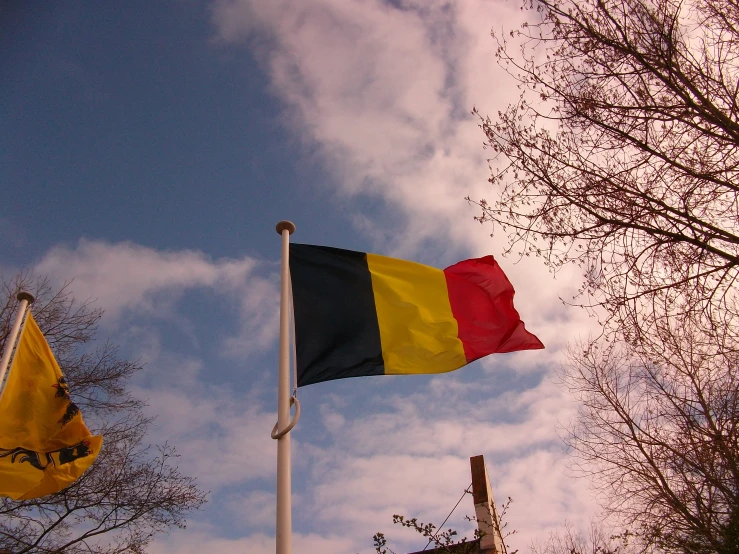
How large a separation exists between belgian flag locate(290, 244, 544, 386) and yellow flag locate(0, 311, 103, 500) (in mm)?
3714

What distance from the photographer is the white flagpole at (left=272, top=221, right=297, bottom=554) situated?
15.9ft

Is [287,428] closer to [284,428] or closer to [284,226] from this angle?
[284,428]

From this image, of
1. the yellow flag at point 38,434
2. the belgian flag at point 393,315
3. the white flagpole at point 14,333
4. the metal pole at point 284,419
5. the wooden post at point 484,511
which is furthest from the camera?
the wooden post at point 484,511

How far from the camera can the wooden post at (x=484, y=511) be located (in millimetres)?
14062

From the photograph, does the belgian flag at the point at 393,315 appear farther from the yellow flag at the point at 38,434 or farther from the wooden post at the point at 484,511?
the wooden post at the point at 484,511

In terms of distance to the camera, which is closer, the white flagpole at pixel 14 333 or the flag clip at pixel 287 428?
the flag clip at pixel 287 428

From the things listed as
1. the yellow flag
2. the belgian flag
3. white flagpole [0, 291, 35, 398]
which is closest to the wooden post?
the belgian flag

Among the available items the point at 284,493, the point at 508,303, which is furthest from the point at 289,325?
the point at 508,303

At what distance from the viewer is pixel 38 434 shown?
26.0 ft

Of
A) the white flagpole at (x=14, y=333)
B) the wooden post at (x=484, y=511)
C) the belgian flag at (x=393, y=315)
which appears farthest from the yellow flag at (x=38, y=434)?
the wooden post at (x=484, y=511)

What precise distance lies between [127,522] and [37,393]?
625cm

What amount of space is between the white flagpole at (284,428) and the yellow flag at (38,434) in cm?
381

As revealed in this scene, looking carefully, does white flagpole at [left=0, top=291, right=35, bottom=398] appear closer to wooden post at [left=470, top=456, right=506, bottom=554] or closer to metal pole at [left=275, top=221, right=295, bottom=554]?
metal pole at [left=275, top=221, right=295, bottom=554]

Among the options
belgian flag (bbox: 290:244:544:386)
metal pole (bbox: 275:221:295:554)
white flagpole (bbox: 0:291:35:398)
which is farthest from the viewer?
white flagpole (bbox: 0:291:35:398)
